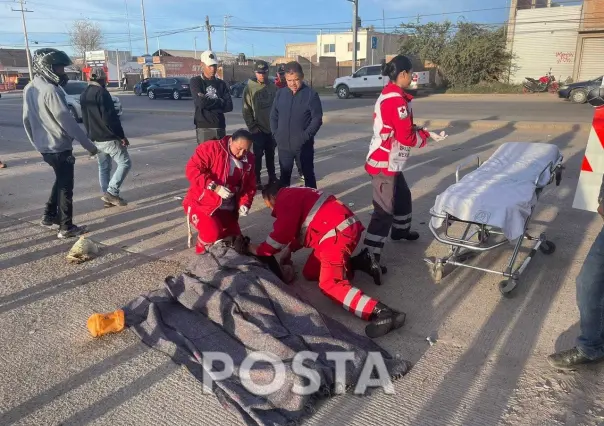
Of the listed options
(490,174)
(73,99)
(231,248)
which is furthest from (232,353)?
(73,99)

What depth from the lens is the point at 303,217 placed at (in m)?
3.97

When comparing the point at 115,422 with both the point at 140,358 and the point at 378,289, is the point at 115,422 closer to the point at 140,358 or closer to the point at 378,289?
the point at 140,358

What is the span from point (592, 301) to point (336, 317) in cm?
168

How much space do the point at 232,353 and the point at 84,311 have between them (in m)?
1.46

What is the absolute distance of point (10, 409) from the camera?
269 cm

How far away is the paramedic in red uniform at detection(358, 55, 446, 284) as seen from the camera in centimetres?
420

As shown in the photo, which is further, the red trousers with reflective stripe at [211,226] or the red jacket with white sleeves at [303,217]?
the red trousers with reflective stripe at [211,226]

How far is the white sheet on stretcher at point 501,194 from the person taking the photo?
3.76m

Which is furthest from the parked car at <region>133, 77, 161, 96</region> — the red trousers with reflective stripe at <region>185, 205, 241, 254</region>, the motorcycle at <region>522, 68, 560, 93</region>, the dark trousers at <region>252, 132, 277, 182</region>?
the red trousers with reflective stripe at <region>185, 205, 241, 254</region>

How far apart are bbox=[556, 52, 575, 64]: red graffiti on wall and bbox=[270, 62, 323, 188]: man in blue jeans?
30.5 metres

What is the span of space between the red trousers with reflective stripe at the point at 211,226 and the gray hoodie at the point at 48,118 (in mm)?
1629

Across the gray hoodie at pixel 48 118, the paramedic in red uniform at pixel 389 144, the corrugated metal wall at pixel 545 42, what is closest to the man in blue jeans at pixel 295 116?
the paramedic in red uniform at pixel 389 144

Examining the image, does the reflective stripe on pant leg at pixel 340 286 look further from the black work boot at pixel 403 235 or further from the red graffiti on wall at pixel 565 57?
the red graffiti on wall at pixel 565 57

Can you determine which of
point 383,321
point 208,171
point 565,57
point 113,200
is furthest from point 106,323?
point 565,57
